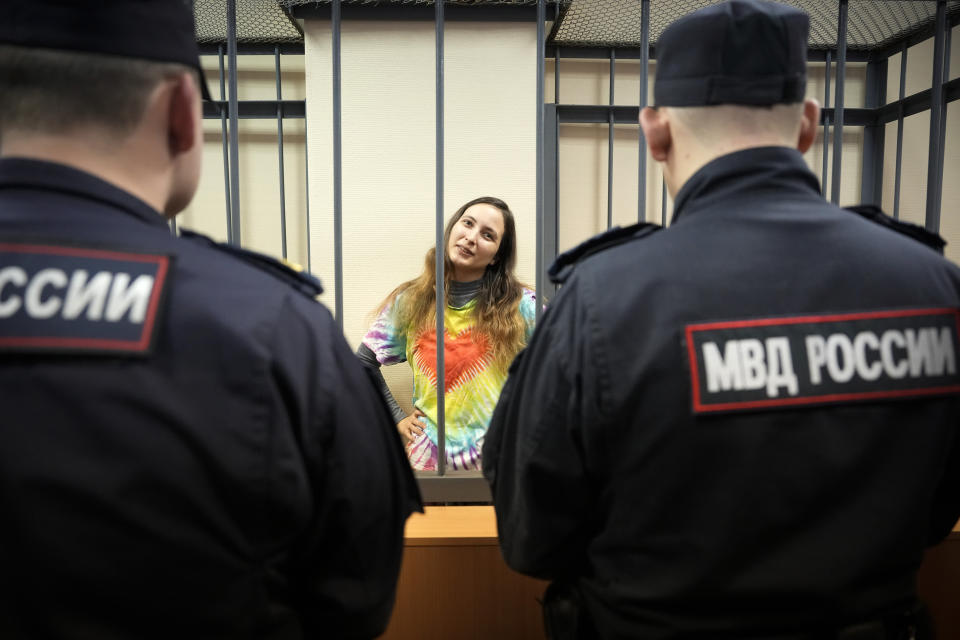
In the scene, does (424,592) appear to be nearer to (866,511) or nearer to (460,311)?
(866,511)

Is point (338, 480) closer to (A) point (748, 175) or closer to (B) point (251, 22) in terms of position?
(A) point (748, 175)

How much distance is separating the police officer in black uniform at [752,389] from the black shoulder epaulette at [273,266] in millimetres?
286

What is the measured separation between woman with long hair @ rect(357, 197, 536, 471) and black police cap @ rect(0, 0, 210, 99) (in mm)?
1362

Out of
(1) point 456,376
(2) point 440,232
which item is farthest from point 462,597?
(1) point 456,376

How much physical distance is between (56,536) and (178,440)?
112 mm

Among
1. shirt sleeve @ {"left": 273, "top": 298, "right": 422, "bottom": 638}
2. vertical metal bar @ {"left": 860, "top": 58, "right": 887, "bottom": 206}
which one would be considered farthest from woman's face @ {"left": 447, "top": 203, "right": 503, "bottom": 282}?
vertical metal bar @ {"left": 860, "top": 58, "right": 887, "bottom": 206}

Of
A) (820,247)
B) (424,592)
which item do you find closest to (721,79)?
(820,247)

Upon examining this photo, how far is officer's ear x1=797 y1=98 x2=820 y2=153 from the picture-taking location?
729mm

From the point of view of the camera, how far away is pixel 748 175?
676 millimetres

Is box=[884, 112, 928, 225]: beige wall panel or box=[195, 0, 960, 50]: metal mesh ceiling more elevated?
box=[195, 0, 960, 50]: metal mesh ceiling

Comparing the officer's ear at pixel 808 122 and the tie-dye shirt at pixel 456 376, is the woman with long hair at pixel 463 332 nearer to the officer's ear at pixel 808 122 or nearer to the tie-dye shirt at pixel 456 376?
the tie-dye shirt at pixel 456 376

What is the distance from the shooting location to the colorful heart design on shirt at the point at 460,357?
6.15 ft

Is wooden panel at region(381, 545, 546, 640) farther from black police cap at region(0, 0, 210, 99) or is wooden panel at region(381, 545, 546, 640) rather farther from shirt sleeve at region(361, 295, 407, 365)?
shirt sleeve at region(361, 295, 407, 365)

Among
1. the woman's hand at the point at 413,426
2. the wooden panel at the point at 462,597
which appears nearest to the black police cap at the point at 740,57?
the wooden panel at the point at 462,597
